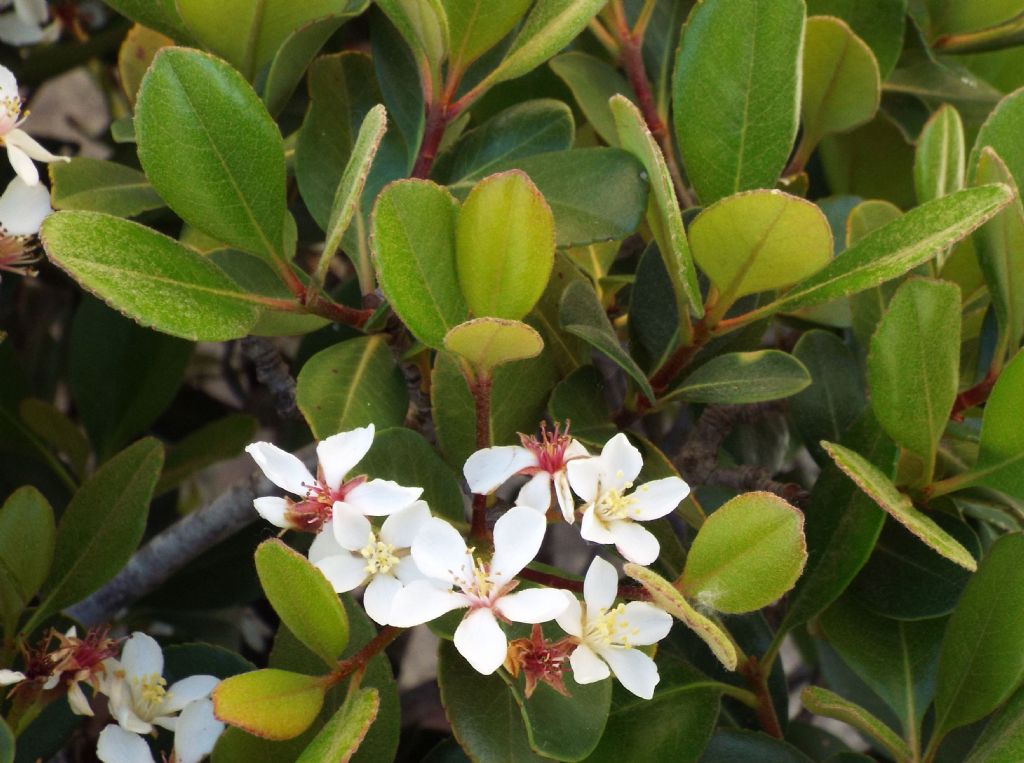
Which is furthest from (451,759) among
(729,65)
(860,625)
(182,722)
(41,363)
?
(41,363)

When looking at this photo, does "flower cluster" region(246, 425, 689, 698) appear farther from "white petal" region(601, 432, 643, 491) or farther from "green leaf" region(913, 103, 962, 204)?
"green leaf" region(913, 103, 962, 204)

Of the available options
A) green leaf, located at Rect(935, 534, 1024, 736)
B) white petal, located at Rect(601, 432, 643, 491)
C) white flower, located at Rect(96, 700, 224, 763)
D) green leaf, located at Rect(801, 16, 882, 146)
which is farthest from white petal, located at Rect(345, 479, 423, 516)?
green leaf, located at Rect(801, 16, 882, 146)

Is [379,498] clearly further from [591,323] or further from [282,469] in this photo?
[591,323]

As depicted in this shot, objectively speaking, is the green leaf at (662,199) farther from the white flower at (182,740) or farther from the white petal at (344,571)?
the white flower at (182,740)

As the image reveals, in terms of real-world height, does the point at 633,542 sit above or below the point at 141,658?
above

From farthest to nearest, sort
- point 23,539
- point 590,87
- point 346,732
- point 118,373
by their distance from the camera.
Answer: point 118,373, point 590,87, point 23,539, point 346,732

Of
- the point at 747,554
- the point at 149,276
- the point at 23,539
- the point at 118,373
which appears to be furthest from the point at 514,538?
the point at 118,373
